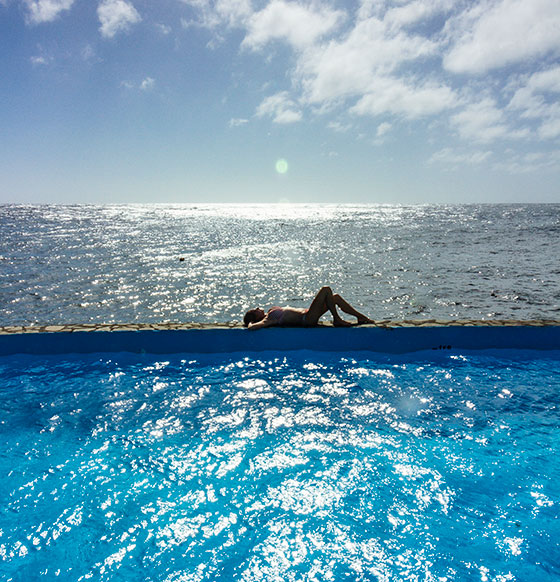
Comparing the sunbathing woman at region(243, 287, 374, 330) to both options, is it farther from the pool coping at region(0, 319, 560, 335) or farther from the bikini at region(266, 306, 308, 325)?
the pool coping at region(0, 319, 560, 335)

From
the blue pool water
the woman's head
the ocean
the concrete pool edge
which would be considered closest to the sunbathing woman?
the woman's head

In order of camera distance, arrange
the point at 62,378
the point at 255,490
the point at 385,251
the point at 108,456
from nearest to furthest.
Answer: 1. the point at 255,490
2. the point at 108,456
3. the point at 62,378
4. the point at 385,251

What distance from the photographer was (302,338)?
907 centimetres

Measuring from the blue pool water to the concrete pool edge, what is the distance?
913 millimetres

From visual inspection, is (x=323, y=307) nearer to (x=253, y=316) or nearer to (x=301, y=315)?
(x=301, y=315)

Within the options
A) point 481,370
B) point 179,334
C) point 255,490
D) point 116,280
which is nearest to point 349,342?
point 481,370

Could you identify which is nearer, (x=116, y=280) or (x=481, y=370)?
(x=481, y=370)

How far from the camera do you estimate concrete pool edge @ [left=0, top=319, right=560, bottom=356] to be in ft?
29.1

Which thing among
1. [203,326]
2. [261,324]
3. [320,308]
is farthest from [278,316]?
[203,326]

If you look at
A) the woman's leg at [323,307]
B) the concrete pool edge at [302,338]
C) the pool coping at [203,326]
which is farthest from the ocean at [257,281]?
the woman's leg at [323,307]

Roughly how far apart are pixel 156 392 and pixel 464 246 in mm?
32303

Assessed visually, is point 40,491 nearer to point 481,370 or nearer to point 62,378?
point 62,378

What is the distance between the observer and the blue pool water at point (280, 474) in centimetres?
365

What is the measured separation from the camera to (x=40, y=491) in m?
4.59
